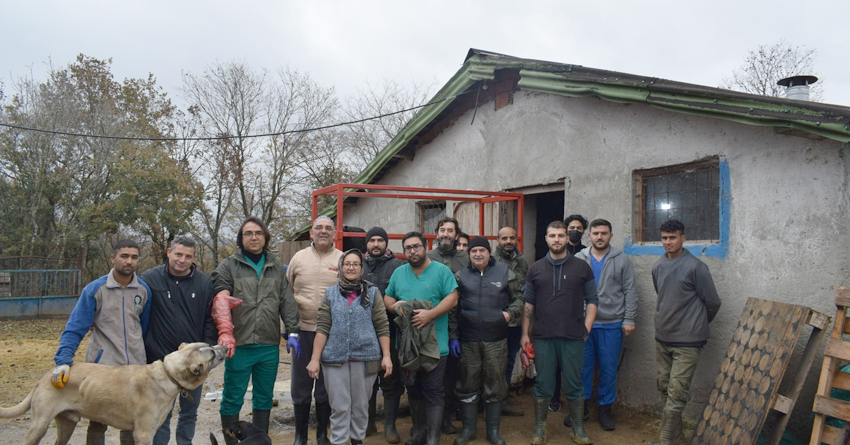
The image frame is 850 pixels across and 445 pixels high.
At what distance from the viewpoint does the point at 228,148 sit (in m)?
21.0

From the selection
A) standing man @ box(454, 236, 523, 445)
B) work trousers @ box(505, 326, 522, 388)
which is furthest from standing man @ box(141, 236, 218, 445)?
work trousers @ box(505, 326, 522, 388)

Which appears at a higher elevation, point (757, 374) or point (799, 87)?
point (799, 87)

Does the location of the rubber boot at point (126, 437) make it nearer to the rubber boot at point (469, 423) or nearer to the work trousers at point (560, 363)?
the rubber boot at point (469, 423)

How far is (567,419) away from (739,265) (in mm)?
2061

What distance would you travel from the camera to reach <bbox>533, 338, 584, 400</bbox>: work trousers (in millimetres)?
4508

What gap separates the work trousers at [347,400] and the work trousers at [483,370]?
3.01 ft

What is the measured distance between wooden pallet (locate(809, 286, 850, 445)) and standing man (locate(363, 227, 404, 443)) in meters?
3.02

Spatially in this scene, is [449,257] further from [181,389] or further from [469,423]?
[181,389]

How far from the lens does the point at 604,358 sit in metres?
4.91

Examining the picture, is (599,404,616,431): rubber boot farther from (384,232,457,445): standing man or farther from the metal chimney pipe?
the metal chimney pipe

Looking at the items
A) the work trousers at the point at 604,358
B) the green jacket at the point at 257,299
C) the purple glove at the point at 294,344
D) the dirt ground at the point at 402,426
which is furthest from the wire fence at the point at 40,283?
the work trousers at the point at 604,358

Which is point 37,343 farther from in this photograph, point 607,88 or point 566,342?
point 607,88

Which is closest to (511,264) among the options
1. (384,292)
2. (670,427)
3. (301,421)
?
(384,292)

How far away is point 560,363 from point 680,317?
1044 millimetres
